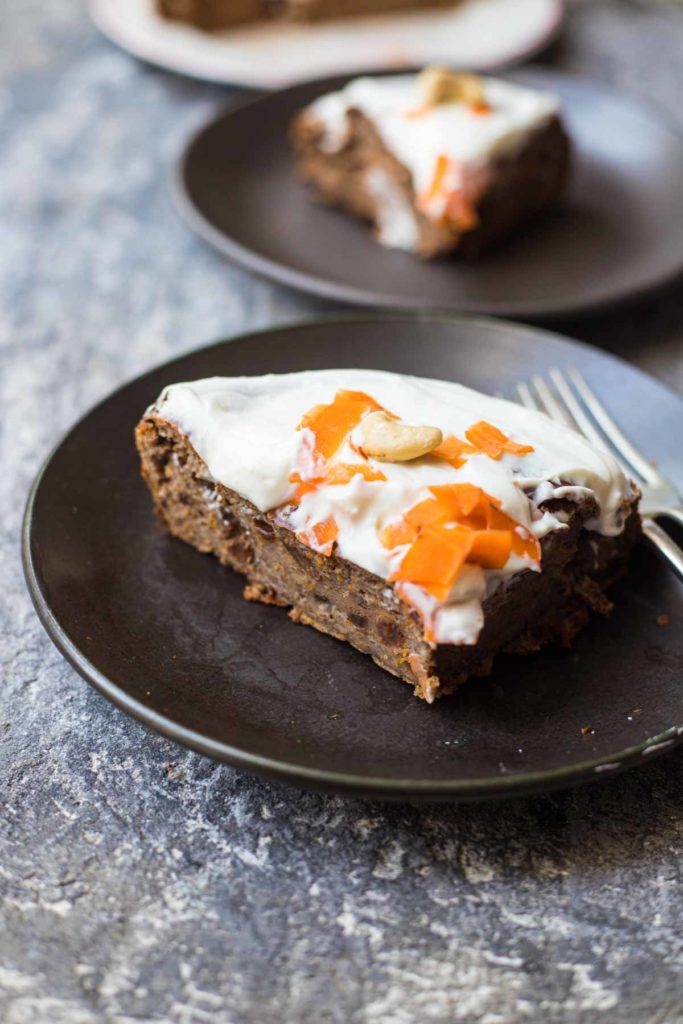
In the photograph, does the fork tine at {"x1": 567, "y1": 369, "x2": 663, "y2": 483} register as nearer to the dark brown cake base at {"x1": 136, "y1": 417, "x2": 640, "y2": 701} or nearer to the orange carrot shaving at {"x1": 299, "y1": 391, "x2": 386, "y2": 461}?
the dark brown cake base at {"x1": 136, "y1": 417, "x2": 640, "y2": 701}

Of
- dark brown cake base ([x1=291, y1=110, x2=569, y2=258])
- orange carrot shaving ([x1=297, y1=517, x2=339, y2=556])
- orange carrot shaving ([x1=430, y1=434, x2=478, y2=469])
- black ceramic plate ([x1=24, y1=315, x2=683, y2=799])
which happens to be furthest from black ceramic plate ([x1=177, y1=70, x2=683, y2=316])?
orange carrot shaving ([x1=297, y1=517, x2=339, y2=556])

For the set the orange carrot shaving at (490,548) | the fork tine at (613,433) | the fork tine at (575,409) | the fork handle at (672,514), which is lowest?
the fork tine at (575,409)

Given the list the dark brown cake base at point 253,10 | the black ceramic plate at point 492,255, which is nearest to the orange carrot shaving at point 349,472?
the black ceramic plate at point 492,255

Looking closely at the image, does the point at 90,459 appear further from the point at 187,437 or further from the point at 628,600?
the point at 628,600

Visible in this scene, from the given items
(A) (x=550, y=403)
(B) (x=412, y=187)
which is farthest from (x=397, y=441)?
(B) (x=412, y=187)

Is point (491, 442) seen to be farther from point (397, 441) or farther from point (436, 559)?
point (436, 559)

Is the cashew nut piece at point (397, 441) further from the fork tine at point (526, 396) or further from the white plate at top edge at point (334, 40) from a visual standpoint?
the white plate at top edge at point (334, 40)

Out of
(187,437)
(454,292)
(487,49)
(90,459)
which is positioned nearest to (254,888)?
(187,437)
